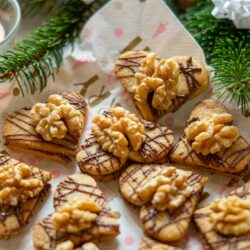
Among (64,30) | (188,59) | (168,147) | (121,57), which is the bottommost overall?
(168,147)

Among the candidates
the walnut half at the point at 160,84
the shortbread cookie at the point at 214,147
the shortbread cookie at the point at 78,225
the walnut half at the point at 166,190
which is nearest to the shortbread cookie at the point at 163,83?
the walnut half at the point at 160,84

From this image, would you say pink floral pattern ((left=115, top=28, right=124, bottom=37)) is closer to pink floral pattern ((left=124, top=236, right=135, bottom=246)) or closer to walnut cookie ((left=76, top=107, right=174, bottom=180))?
walnut cookie ((left=76, top=107, right=174, bottom=180))

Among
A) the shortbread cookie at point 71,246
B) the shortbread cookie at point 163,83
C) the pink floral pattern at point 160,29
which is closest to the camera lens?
the shortbread cookie at point 71,246

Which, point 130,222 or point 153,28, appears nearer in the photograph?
point 130,222

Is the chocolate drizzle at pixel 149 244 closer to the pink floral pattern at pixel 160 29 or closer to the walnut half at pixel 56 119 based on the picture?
the walnut half at pixel 56 119

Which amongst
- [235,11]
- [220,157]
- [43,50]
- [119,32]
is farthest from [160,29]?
[220,157]

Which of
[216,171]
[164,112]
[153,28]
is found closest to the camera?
[216,171]

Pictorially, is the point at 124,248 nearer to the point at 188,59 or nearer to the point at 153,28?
the point at 188,59

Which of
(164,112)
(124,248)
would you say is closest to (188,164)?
(164,112)
